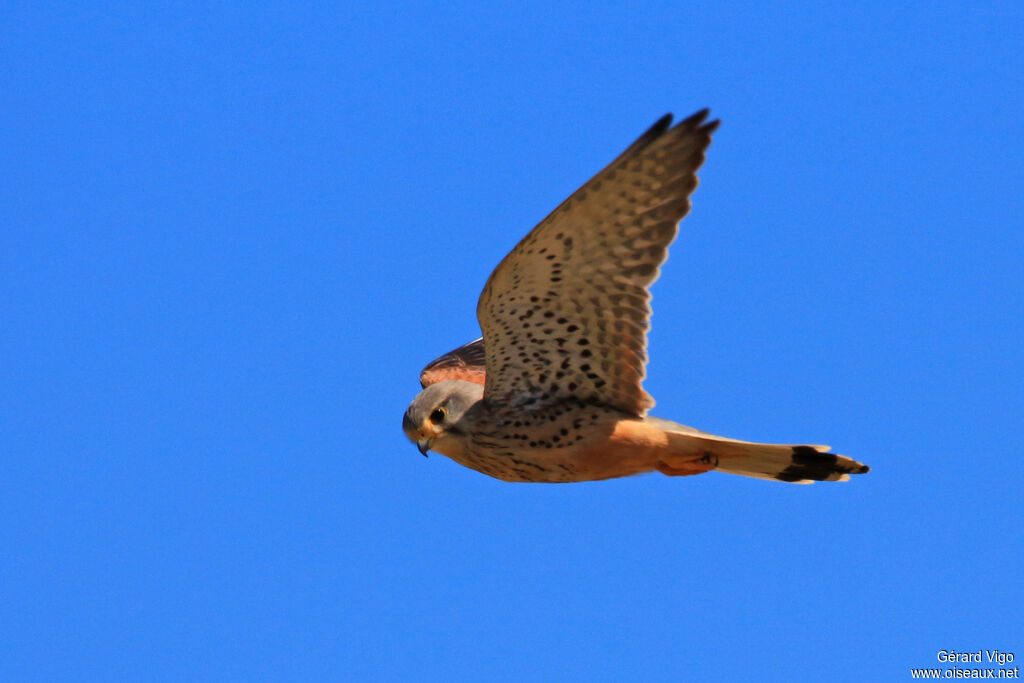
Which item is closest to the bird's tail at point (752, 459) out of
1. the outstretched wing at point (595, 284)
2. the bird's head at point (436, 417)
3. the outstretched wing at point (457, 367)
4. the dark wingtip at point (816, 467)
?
the dark wingtip at point (816, 467)

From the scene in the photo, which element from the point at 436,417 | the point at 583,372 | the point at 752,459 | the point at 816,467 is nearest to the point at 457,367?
the point at 436,417

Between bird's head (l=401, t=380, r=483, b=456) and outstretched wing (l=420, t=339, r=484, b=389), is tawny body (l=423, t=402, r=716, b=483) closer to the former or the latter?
bird's head (l=401, t=380, r=483, b=456)

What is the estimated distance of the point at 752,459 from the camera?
6.32 meters

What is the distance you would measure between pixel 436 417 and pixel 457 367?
1.58 metres

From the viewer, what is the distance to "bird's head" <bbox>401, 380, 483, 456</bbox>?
638 cm

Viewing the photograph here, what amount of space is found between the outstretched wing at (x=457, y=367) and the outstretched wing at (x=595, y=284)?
1391 millimetres

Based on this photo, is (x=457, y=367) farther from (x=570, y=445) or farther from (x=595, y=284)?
(x=595, y=284)

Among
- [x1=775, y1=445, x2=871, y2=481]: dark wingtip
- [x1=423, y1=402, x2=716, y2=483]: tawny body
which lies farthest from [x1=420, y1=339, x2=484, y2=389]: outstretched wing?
[x1=775, y1=445, x2=871, y2=481]: dark wingtip

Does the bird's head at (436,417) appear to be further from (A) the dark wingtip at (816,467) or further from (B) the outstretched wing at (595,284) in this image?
(A) the dark wingtip at (816,467)

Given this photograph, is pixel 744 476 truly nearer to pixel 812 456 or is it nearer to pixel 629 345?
pixel 812 456

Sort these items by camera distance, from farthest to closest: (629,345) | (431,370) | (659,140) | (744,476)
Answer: (431,370) < (744,476) < (629,345) < (659,140)

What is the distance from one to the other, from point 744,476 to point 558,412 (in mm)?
1052

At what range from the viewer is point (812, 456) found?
20.6 ft

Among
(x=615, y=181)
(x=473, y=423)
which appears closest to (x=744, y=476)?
(x=473, y=423)
